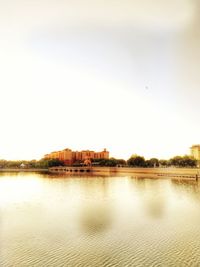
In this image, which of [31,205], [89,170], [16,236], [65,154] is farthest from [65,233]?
[65,154]

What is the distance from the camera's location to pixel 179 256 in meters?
3.59

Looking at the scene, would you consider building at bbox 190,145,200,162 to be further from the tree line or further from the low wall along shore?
the low wall along shore

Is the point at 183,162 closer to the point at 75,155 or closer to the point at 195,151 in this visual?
the point at 195,151

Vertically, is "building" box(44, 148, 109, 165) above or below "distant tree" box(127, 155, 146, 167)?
above

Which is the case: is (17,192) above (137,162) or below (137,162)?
below

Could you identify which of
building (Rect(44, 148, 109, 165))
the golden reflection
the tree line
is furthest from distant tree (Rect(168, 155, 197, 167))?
building (Rect(44, 148, 109, 165))

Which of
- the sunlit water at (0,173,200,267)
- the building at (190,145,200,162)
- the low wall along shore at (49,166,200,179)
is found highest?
the building at (190,145,200,162)

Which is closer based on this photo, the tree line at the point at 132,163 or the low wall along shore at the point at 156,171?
the low wall along shore at the point at 156,171

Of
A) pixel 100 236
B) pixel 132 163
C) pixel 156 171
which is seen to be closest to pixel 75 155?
pixel 132 163

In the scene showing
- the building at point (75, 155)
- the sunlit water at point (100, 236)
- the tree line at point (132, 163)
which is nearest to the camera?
the sunlit water at point (100, 236)

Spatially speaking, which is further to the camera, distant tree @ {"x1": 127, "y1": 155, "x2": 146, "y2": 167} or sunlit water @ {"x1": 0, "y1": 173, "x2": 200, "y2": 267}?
distant tree @ {"x1": 127, "y1": 155, "x2": 146, "y2": 167}

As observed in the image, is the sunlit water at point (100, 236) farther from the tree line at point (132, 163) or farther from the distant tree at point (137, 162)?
the distant tree at point (137, 162)

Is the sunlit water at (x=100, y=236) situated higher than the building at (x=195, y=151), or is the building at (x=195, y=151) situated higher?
the building at (x=195, y=151)

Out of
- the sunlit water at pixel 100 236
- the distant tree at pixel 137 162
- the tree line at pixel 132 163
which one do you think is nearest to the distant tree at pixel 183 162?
the tree line at pixel 132 163
